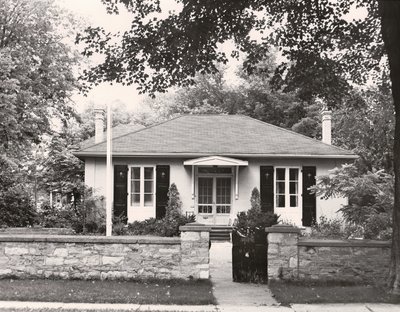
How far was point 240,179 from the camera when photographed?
21.6m

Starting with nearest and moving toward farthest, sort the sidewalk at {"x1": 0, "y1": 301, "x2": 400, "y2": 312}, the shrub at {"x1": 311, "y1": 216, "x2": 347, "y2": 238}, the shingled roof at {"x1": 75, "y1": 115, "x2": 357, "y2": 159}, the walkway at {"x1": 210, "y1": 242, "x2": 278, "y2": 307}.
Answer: the sidewalk at {"x1": 0, "y1": 301, "x2": 400, "y2": 312} → the walkway at {"x1": 210, "y1": 242, "x2": 278, "y2": 307} → the shrub at {"x1": 311, "y1": 216, "x2": 347, "y2": 238} → the shingled roof at {"x1": 75, "y1": 115, "x2": 357, "y2": 159}

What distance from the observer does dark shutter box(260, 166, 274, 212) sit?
69.5ft

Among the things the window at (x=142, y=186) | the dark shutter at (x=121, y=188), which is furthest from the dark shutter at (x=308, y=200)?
the dark shutter at (x=121, y=188)

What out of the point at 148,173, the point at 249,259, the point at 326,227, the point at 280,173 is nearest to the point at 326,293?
the point at 249,259

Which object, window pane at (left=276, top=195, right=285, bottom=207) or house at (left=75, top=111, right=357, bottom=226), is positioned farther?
window pane at (left=276, top=195, right=285, bottom=207)

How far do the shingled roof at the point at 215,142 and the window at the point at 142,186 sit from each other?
0.96 metres

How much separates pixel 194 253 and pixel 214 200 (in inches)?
443

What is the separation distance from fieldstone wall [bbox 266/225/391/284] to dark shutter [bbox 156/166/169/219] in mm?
11002

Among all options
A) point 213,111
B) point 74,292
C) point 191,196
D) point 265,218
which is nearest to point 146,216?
point 191,196

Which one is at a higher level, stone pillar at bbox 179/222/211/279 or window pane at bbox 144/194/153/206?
window pane at bbox 144/194/153/206

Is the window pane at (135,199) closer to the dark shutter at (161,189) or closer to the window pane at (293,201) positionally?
the dark shutter at (161,189)

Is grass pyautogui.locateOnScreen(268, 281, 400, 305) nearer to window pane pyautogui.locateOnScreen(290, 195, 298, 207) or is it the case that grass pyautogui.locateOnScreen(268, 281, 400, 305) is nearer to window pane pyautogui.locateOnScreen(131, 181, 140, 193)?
window pane pyautogui.locateOnScreen(290, 195, 298, 207)

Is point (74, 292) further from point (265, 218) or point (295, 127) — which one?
point (295, 127)

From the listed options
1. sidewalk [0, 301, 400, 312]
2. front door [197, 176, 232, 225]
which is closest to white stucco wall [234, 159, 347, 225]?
front door [197, 176, 232, 225]
